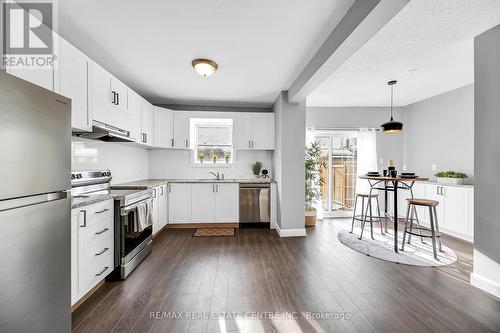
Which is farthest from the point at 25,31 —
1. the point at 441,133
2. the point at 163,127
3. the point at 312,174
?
the point at 441,133

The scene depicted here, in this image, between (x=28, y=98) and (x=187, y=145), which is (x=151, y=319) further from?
(x=187, y=145)

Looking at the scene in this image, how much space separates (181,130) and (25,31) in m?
3.00

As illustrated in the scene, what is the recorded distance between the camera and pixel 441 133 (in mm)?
4488

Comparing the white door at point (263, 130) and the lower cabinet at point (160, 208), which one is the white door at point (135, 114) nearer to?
the lower cabinet at point (160, 208)

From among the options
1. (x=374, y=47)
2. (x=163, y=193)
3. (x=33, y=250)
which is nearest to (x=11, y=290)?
(x=33, y=250)

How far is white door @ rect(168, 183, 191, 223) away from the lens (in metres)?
4.34

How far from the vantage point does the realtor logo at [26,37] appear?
1.48 metres

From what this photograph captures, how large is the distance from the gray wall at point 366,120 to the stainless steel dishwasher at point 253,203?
212cm

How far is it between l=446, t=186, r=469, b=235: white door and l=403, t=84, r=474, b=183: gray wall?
436 mm

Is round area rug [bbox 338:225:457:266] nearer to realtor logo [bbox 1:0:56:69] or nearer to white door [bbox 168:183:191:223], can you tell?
white door [bbox 168:183:191:223]

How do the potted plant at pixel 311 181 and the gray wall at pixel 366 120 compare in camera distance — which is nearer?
the potted plant at pixel 311 181

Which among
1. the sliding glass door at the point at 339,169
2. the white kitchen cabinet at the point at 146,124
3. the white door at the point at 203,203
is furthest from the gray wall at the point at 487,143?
the white kitchen cabinet at the point at 146,124

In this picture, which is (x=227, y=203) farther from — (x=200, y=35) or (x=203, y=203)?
(x=200, y=35)

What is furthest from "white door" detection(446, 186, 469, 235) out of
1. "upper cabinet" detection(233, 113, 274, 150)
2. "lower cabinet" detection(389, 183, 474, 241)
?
"upper cabinet" detection(233, 113, 274, 150)
